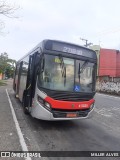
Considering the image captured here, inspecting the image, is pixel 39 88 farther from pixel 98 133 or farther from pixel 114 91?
pixel 114 91

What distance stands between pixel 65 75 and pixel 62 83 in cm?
30

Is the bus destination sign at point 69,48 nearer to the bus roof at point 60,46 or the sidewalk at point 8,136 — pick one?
the bus roof at point 60,46

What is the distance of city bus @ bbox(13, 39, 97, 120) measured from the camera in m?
8.04

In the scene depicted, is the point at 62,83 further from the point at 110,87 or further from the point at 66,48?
the point at 110,87

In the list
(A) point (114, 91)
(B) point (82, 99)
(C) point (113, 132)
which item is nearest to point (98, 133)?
(C) point (113, 132)

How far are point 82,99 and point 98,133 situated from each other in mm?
1320

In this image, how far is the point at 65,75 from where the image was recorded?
8.34 metres

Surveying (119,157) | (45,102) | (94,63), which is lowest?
(119,157)

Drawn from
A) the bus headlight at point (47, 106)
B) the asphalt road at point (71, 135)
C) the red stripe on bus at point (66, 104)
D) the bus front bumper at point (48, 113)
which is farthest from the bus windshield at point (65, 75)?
the asphalt road at point (71, 135)

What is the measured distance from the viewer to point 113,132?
8688 millimetres

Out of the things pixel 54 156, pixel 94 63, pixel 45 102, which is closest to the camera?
pixel 54 156

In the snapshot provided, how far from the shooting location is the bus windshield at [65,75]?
816 centimetres

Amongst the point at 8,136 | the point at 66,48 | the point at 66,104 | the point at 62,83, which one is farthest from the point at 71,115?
the point at 66,48

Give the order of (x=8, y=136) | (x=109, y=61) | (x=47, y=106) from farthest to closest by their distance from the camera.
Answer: (x=109, y=61) → (x=47, y=106) → (x=8, y=136)
